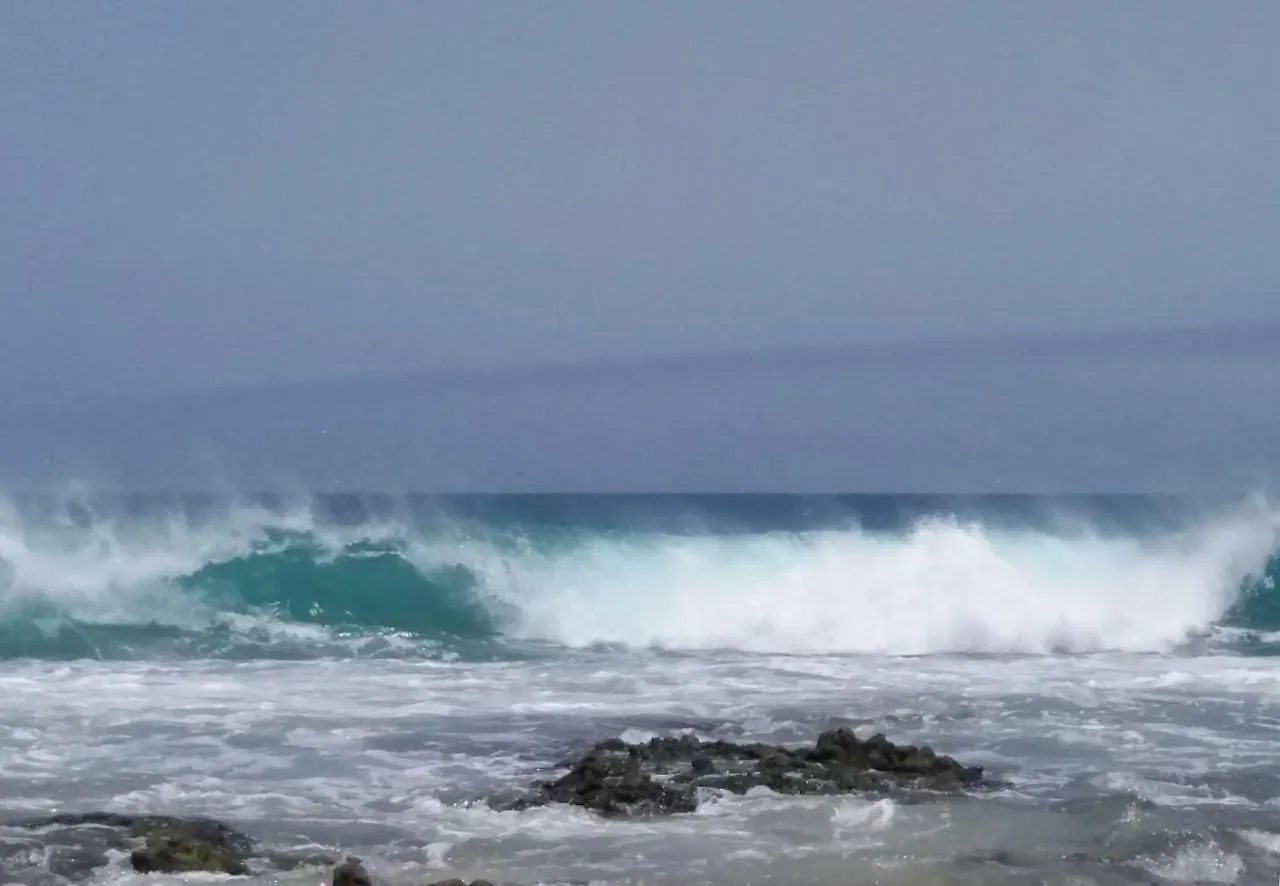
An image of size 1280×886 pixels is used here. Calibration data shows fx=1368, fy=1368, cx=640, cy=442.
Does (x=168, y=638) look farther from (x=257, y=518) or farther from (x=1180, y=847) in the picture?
(x=1180, y=847)

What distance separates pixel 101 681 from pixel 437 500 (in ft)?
179

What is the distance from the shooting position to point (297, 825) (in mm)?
8367

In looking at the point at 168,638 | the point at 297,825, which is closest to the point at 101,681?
the point at 168,638

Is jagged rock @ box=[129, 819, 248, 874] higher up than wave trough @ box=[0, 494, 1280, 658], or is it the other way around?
wave trough @ box=[0, 494, 1280, 658]

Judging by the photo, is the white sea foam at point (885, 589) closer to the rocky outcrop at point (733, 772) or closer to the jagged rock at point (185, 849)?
the rocky outcrop at point (733, 772)

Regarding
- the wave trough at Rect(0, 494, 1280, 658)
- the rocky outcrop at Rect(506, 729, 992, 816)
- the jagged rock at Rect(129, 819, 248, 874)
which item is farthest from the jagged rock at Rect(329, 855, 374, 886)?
the wave trough at Rect(0, 494, 1280, 658)

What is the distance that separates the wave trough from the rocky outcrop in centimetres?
822

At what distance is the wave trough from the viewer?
63.7ft

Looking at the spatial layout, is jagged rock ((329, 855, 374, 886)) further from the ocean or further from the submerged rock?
the submerged rock

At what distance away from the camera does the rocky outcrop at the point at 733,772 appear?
28.6 feet

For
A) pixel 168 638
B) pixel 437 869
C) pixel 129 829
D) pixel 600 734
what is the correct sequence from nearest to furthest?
pixel 437 869 < pixel 129 829 < pixel 600 734 < pixel 168 638

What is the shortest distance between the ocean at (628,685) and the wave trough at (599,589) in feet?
0.24

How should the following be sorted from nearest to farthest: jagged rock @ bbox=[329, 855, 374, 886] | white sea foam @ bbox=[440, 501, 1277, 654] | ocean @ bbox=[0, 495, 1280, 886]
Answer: jagged rock @ bbox=[329, 855, 374, 886], ocean @ bbox=[0, 495, 1280, 886], white sea foam @ bbox=[440, 501, 1277, 654]

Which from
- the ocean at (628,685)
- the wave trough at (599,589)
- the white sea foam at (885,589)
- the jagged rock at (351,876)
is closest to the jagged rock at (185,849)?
the ocean at (628,685)
